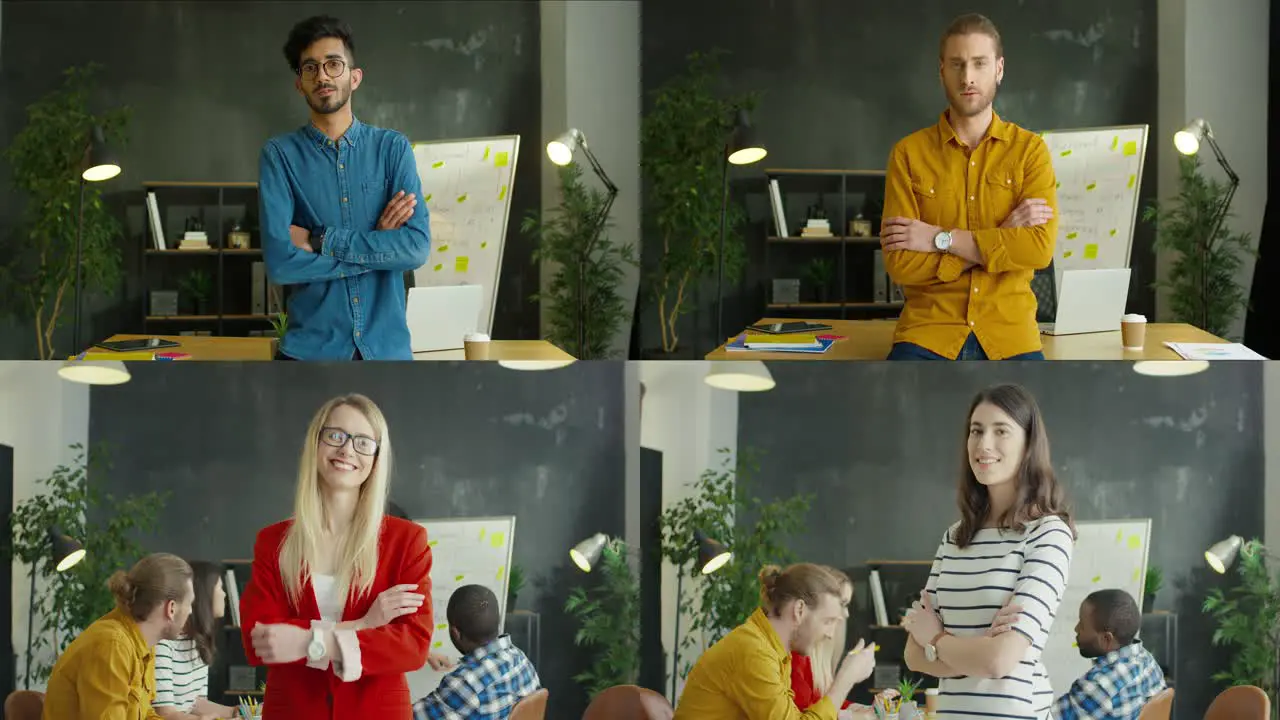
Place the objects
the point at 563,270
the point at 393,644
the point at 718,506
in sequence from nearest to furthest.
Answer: the point at 393,644 < the point at 718,506 < the point at 563,270

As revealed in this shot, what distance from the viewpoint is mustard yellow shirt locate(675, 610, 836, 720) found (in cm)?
256

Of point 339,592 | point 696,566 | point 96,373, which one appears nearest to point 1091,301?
point 696,566

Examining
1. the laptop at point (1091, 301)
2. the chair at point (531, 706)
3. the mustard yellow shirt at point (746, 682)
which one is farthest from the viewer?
the laptop at point (1091, 301)

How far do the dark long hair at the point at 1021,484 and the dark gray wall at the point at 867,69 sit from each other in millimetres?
5888

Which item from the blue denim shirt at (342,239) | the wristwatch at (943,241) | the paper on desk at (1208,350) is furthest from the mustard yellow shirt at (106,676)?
the paper on desk at (1208,350)

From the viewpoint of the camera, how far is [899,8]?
8.49m

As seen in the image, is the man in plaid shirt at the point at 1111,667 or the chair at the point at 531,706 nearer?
the man in plaid shirt at the point at 1111,667

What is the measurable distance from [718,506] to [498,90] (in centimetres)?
627

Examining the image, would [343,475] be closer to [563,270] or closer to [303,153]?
[303,153]

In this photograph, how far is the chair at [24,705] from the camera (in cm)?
263

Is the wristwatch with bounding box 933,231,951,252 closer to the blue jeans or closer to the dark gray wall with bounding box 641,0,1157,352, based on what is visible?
the blue jeans

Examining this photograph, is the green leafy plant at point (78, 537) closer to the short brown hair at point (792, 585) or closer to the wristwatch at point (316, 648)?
the wristwatch at point (316, 648)

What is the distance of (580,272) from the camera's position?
769cm

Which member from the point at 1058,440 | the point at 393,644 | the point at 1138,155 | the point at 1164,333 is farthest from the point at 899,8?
the point at 393,644
